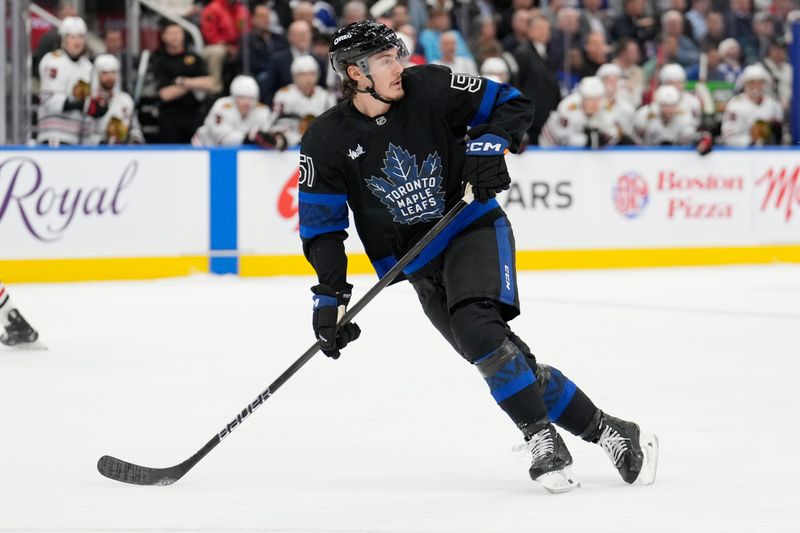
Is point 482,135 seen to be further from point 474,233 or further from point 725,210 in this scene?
point 725,210

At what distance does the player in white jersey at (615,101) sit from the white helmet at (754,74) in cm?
108

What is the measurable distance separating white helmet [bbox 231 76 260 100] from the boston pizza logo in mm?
2778

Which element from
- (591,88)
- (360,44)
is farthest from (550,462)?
(591,88)

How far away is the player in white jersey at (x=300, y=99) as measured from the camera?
10.6 metres

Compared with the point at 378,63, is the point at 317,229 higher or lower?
lower

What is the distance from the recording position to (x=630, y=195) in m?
10.8

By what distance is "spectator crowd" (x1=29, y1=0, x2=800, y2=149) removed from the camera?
10062mm

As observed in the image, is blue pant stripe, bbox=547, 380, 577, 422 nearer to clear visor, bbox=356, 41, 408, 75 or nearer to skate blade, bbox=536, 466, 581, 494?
skate blade, bbox=536, 466, 581, 494

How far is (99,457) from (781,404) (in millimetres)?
2297

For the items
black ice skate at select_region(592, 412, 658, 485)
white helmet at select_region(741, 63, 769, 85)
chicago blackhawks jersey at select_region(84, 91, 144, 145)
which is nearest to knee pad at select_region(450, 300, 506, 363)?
black ice skate at select_region(592, 412, 658, 485)

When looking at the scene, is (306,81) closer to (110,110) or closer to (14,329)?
(110,110)

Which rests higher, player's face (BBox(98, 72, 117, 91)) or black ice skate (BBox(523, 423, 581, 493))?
player's face (BBox(98, 72, 117, 91))

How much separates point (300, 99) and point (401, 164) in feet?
23.3

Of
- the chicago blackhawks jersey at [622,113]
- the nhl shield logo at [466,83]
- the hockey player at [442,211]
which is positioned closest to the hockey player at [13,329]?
the hockey player at [442,211]
